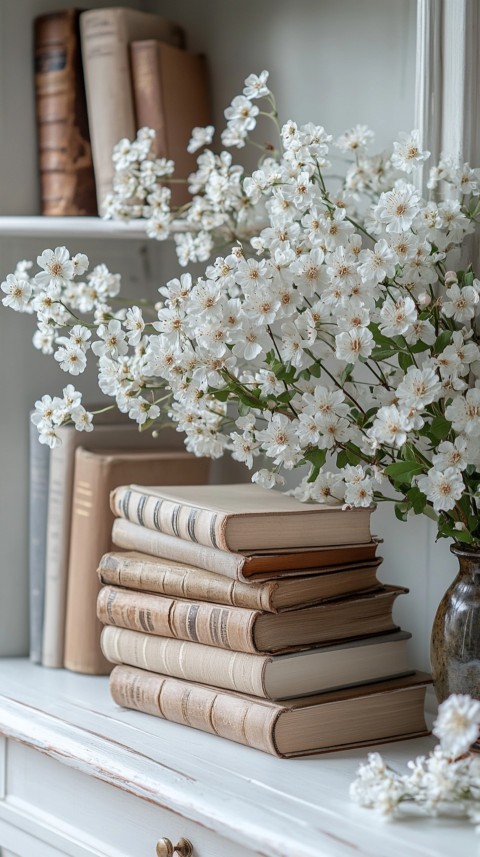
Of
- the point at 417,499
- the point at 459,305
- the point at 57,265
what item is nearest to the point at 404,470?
the point at 417,499

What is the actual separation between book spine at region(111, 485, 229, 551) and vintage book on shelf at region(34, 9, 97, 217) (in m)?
0.40

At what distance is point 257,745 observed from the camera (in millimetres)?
1032

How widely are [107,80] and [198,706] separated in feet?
2.44

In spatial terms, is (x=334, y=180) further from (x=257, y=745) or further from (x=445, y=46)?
(x=257, y=745)

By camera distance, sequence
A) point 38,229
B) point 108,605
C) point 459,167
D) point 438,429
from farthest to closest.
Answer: point 38,229
point 108,605
point 459,167
point 438,429

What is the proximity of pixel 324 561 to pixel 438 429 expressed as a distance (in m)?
0.18

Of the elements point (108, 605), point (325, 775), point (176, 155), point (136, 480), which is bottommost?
point (325, 775)

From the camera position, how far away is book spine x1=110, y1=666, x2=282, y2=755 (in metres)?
1.02

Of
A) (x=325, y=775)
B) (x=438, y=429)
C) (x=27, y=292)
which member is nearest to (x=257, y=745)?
(x=325, y=775)

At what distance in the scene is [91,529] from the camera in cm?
133

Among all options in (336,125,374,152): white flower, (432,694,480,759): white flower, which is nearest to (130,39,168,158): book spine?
(336,125,374,152): white flower

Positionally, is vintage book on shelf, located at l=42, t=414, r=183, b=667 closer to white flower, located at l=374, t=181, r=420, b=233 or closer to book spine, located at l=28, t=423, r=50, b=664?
book spine, located at l=28, t=423, r=50, b=664

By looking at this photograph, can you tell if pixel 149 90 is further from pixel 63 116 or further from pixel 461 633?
pixel 461 633

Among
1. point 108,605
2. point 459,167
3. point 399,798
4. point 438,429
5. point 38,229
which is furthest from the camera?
point 38,229
